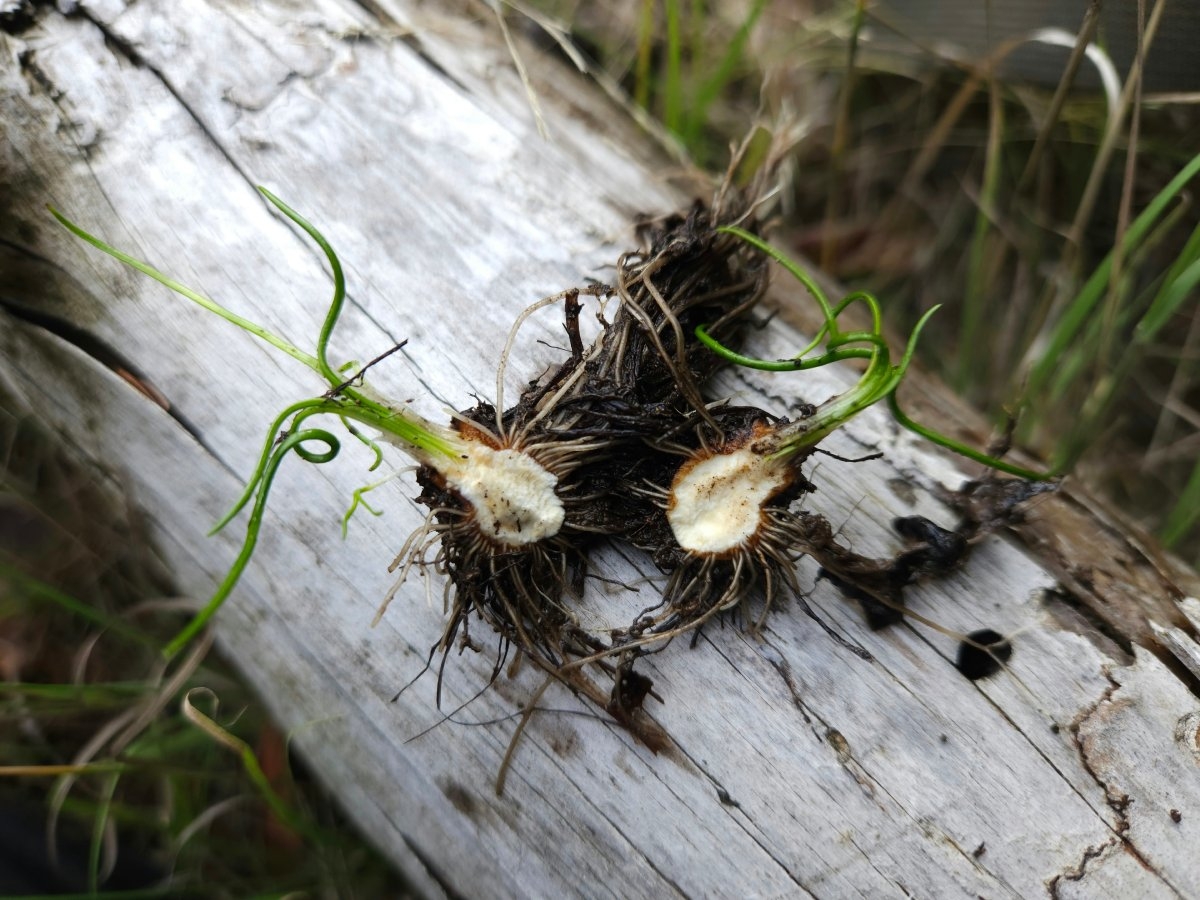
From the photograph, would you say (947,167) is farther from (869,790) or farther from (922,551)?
(869,790)

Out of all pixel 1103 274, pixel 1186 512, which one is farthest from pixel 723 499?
pixel 1186 512

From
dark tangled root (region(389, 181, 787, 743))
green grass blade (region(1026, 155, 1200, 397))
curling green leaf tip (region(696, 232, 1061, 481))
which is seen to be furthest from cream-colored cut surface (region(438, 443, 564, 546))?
green grass blade (region(1026, 155, 1200, 397))

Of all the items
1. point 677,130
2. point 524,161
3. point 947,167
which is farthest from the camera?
point 947,167

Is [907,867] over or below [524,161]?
below

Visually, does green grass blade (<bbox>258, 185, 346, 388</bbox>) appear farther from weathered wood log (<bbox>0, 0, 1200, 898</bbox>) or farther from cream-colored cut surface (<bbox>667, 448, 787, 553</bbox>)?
cream-colored cut surface (<bbox>667, 448, 787, 553</bbox>)

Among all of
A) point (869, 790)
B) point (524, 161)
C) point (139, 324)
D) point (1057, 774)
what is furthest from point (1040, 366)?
point (139, 324)

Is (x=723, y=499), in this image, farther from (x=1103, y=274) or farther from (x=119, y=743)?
(x=119, y=743)
